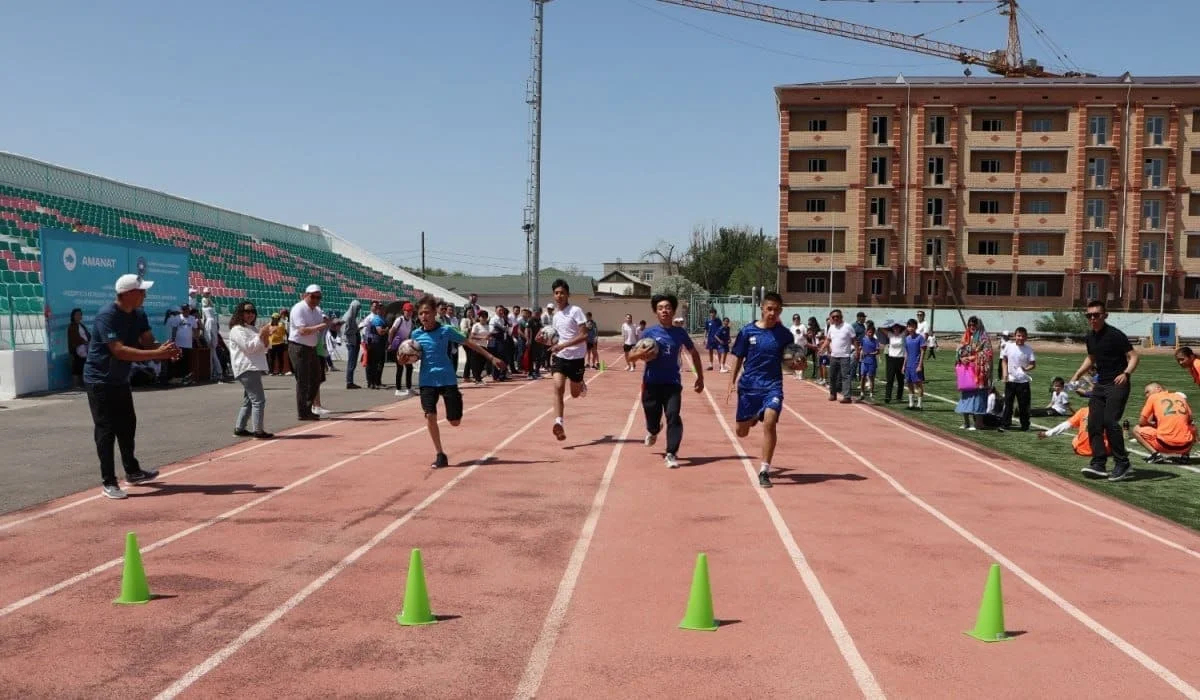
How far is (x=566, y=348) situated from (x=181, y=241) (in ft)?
98.1

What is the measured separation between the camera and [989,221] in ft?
207

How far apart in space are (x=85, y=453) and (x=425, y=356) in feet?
14.2

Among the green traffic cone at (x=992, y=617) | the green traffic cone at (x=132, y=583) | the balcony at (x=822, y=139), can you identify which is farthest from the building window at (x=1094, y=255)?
the green traffic cone at (x=132, y=583)

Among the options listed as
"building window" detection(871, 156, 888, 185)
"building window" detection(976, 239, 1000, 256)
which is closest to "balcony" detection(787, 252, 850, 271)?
"building window" detection(871, 156, 888, 185)

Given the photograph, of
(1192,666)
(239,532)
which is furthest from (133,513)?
(1192,666)

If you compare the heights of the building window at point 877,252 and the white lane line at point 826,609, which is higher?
the building window at point 877,252

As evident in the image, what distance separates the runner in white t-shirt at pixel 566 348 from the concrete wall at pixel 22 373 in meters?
10.9

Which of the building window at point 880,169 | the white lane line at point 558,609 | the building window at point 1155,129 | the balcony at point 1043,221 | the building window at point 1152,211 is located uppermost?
the building window at point 1155,129

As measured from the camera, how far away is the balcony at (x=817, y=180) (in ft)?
210

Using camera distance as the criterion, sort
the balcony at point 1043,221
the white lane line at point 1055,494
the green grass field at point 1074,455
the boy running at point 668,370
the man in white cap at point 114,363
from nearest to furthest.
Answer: the white lane line at point 1055,494 < the man in white cap at point 114,363 < the green grass field at point 1074,455 < the boy running at point 668,370 < the balcony at point 1043,221

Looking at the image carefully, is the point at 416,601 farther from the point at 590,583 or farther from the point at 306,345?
the point at 306,345

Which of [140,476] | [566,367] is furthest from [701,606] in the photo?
[566,367]

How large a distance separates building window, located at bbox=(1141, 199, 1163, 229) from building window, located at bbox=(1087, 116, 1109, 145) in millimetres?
5255

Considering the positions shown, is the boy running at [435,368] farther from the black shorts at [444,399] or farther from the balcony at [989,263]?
the balcony at [989,263]
